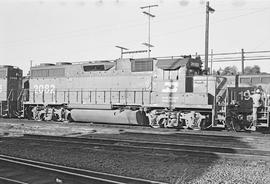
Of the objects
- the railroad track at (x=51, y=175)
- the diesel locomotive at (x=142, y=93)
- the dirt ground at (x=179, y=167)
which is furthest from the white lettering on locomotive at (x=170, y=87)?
the railroad track at (x=51, y=175)

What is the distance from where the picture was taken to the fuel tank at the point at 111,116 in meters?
16.5

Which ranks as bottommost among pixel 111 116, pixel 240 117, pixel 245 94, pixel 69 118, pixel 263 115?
pixel 69 118

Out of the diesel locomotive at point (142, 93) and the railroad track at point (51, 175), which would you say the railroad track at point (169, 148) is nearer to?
the railroad track at point (51, 175)

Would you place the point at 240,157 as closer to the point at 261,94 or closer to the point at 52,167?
the point at 52,167

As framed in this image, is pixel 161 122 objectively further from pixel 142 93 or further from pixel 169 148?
pixel 169 148

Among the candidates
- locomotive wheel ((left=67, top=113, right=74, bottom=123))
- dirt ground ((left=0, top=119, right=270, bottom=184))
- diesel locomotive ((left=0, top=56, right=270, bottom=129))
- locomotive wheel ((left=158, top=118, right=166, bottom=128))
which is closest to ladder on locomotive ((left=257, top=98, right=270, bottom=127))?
diesel locomotive ((left=0, top=56, right=270, bottom=129))

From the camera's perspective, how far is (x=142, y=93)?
54.4ft

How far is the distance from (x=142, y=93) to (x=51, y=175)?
1055 centimetres

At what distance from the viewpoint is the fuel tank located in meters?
16.5

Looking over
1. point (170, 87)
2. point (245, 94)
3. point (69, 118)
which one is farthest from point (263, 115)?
point (69, 118)

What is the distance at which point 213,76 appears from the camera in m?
15.0

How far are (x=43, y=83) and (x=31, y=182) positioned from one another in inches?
607

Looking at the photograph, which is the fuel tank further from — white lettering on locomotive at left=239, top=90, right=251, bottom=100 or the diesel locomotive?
white lettering on locomotive at left=239, top=90, right=251, bottom=100

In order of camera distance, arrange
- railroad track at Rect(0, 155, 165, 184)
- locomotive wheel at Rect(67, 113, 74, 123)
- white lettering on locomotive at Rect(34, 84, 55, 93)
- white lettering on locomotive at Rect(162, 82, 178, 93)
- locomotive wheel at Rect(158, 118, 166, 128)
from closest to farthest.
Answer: railroad track at Rect(0, 155, 165, 184), white lettering on locomotive at Rect(162, 82, 178, 93), locomotive wheel at Rect(158, 118, 166, 128), locomotive wheel at Rect(67, 113, 74, 123), white lettering on locomotive at Rect(34, 84, 55, 93)
